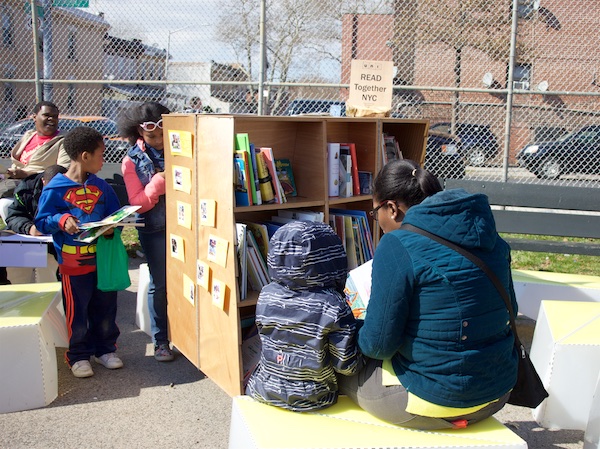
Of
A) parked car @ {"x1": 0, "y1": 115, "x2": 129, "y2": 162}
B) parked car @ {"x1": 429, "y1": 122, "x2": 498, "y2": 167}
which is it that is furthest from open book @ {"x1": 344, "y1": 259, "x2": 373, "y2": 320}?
parked car @ {"x1": 0, "y1": 115, "x2": 129, "y2": 162}

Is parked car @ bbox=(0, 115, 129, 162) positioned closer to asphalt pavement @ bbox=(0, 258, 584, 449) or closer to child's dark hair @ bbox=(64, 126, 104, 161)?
child's dark hair @ bbox=(64, 126, 104, 161)

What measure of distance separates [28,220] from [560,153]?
826cm

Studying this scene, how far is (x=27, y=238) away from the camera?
17.3ft

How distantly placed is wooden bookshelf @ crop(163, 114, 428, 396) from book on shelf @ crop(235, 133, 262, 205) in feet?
0.19

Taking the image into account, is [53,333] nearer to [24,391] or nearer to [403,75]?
[24,391]

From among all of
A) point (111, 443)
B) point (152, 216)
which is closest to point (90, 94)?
point (152, 216)

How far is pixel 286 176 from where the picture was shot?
14.0 feet

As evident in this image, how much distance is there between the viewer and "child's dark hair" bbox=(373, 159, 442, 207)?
3.05 m

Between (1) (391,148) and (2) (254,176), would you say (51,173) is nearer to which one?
(2) (254,176)

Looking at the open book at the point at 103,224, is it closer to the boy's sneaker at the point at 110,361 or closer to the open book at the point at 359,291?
the boy's sneaker at the point at 110,361

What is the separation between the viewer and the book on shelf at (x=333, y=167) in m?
4.25

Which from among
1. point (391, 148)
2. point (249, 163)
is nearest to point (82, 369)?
point (249, 163)

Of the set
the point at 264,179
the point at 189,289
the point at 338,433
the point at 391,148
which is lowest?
the point at 338,433

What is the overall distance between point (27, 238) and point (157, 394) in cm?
205
